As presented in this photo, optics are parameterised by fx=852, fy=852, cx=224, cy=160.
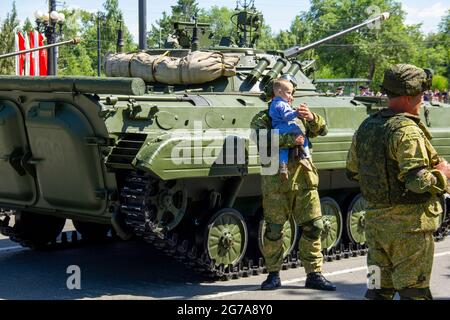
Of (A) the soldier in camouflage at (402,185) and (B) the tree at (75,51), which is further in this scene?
(B) the tree at (75,51)

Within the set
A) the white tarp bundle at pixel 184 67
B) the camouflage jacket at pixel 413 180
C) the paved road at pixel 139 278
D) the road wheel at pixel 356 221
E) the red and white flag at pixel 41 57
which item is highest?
the red and white flag at pixel 41 57

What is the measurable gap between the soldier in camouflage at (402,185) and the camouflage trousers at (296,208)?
2.55 m

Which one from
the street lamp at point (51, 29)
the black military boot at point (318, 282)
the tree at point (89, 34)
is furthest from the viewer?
the tree at point (89, 34)

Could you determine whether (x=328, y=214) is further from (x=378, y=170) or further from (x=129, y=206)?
(x=378, y=170)

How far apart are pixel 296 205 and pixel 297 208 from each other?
0.10ft

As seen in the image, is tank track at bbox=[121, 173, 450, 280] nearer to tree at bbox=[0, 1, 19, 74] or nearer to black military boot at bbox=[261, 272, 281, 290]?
black military boot at bbox=[261, 272, 281, 290]

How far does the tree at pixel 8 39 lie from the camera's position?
3065cm

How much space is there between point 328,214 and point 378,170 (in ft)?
15.3

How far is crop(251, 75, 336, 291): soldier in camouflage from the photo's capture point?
7.92 metres

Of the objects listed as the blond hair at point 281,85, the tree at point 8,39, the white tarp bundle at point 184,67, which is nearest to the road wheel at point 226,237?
the blond hair at point 281,85

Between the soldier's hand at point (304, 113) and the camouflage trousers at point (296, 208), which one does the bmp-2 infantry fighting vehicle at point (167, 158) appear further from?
the soldier's hand at point (304, 113)

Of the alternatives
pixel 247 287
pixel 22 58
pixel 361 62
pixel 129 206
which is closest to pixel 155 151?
pixel 129 206

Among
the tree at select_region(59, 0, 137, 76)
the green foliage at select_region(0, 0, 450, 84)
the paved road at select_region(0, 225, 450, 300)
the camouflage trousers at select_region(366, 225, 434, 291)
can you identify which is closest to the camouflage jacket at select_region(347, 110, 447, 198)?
the camouflage trousers at select_region(366, 225, 434, 291)

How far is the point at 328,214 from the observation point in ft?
32.4
